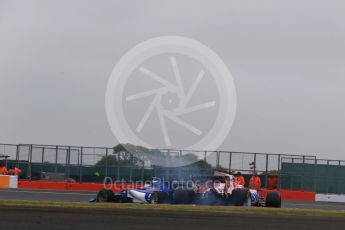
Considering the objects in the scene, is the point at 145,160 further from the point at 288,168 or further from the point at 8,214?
the point at 8,214

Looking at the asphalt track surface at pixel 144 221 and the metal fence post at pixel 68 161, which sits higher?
the metal fence post at pixel 68 161

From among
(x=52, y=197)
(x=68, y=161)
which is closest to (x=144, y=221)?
(x=52, y=197)

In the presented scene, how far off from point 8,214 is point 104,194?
8333 millimetres

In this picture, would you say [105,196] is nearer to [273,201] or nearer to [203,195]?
[203,195]

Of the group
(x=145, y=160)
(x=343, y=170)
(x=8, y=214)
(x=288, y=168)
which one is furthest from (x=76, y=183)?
(x=8, y=214)

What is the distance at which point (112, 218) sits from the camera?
534 inches

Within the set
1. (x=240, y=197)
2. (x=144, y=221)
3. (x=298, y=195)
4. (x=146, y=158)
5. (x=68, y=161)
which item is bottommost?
(x=298, y=195)

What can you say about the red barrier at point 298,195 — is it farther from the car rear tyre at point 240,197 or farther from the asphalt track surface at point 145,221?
the asphalt track surface at point 145,221

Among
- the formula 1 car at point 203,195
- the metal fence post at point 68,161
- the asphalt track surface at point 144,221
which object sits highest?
the metal fence post at point 68,161

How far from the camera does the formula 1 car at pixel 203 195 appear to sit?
20.6m

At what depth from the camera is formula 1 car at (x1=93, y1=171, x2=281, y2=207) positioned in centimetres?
2056

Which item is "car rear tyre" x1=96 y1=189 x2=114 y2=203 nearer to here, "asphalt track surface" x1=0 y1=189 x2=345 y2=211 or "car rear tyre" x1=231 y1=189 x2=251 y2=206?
"asphalt track surface" x1=0 y1=189 x2=345 y2=211

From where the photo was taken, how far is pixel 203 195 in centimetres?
2078

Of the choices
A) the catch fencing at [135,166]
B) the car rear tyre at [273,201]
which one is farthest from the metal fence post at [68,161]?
the car rear tyre at [273,201]
